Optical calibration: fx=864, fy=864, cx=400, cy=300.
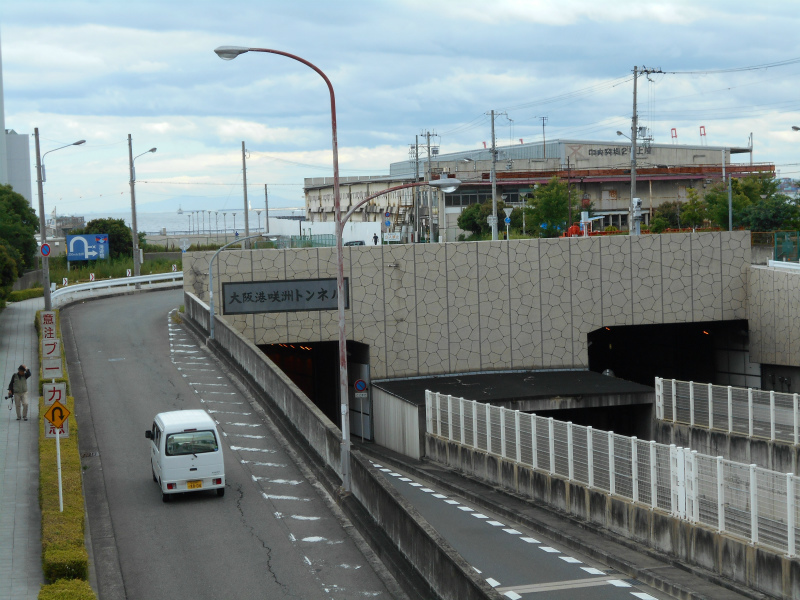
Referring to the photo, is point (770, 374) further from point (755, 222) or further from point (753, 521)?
point (753, 521)

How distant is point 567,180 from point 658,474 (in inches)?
2823

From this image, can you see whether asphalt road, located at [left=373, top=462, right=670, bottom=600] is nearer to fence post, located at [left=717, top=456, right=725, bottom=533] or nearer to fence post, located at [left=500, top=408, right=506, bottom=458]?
fence post, located at [left=717, top=456, right=725, bottom=533]

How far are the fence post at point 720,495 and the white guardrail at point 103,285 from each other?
3864cm

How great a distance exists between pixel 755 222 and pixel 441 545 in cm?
4808

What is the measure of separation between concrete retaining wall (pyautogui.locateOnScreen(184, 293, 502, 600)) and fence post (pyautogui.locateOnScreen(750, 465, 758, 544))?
6088 millimetres

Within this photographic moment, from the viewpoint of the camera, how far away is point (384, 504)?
15.5 m

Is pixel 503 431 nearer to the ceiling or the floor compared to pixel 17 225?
nearer to the floor

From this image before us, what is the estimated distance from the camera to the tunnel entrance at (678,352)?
4141 centimetres

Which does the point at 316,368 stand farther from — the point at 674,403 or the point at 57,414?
the point at 57,414

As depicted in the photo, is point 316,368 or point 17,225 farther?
point 316,368

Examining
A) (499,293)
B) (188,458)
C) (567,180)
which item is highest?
(567,180)

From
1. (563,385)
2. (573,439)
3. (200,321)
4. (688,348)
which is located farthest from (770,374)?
(200,321)

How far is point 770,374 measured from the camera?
39.6m

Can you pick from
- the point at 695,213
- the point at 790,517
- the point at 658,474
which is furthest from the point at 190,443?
the point at 695,213
